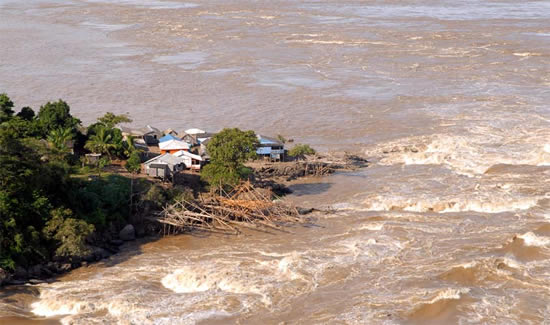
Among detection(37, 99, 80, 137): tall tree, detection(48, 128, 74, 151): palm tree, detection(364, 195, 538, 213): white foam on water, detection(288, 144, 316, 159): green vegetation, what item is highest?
detection(37, 99, 80, 137): tall tree

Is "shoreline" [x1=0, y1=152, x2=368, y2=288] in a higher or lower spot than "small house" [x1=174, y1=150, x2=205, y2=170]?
lower

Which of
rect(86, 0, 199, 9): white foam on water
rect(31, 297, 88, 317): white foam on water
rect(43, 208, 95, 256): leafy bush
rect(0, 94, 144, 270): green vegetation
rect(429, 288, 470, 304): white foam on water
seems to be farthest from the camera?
rect(86, 0, 199, 9): white foam on water

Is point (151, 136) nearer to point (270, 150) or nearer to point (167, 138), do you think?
point (167, 138)

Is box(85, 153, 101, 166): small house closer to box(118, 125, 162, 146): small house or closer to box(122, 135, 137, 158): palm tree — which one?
box(122, 135, 137, 158): palm tree

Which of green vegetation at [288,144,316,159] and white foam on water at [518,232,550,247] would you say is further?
green vegetation at [288,144,316,159]

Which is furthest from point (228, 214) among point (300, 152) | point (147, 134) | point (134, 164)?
point (147, 134)

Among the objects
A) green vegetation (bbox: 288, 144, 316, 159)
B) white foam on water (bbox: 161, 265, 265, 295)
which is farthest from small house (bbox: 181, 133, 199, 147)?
white foam on water (bbox: 161, 265, 265, 295)

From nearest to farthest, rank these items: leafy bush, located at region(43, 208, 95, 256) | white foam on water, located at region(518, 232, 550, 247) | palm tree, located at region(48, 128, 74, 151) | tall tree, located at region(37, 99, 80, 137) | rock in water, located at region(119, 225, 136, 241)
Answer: leafy bush, located at region(43, 208, 95, 256) < white foam on water, located at region(518, 232, 550, 247) < rock in water, located at region(119, 225, 136, 241) < palm tree, located at region(48, 128, 74, 151) < tall tree, located at region(37, 99, 80, 137)
